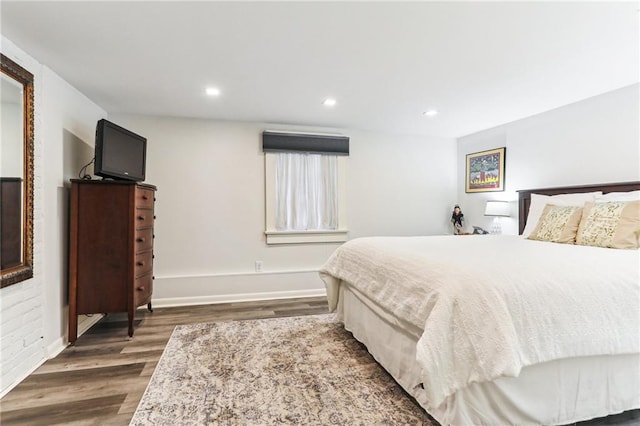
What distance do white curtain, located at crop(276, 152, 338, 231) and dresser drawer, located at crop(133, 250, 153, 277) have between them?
1.49m

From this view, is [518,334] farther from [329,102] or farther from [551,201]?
[329,102]

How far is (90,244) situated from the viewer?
2648 mm

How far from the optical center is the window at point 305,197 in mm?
3982

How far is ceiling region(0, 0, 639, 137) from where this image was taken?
1709 millimetres

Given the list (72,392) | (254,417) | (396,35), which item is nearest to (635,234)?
(396,35)

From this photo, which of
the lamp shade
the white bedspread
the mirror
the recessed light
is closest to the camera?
the white bedspread

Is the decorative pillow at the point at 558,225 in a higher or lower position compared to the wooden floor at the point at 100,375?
higher

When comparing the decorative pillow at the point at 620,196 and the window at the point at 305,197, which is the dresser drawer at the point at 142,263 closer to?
the window at the point at 305,197

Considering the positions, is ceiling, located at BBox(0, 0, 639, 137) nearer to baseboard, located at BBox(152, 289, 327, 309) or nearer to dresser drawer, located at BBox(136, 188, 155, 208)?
dresser drawer, located at BBox(136, 188, 155, 208)

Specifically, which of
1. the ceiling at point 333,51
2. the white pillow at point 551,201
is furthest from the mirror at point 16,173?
the white pillow at point 551,201

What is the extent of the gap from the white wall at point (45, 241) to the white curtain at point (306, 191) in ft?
6.89

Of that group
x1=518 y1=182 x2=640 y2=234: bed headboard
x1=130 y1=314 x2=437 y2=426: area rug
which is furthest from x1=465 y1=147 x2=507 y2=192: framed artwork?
x1=130 y1=314 x2=437 y2=426: area rug

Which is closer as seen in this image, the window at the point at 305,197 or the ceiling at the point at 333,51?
the ceiling at the point at 333,51

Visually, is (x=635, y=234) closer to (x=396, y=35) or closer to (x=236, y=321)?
(x=396, y=35)
